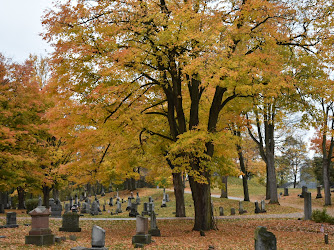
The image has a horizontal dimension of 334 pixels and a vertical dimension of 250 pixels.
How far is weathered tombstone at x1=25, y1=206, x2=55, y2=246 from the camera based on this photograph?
11.7 metres

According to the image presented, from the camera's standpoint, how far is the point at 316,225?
16.2 metres

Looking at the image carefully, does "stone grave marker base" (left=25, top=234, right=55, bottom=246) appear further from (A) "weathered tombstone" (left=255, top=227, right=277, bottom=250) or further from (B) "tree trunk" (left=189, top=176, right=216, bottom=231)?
(A) "weathered tombstone" (left=255, top=227, right=277, bottom=250)

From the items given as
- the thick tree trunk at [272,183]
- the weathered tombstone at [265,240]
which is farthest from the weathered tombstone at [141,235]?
the thick tree trunk at [272,183]

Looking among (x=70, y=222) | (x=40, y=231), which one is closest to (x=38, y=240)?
(x=40, y=231)

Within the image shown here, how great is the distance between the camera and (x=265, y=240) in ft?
22.3

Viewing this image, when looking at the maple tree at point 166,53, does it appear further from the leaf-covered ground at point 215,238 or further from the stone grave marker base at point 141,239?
the stone grave marker base at point 141,239

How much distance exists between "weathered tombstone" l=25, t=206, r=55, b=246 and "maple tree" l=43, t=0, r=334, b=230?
3945 mm

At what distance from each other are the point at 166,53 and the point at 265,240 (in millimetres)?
8534

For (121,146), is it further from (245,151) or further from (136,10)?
(245,151)

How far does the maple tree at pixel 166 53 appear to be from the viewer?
41.4ft

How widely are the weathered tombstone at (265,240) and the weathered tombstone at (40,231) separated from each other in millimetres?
7816

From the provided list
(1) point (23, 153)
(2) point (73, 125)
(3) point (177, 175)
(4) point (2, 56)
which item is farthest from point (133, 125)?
(4) point (2, 56)

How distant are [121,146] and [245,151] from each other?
83.1ft

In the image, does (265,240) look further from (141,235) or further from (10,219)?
(10,219)
